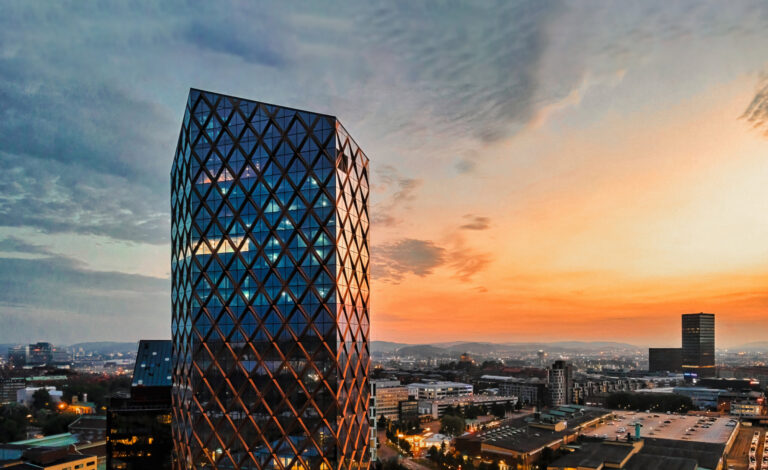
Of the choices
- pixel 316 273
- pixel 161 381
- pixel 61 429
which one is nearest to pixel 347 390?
pixel 316 273

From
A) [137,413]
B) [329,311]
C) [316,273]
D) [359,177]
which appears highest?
[359,177]

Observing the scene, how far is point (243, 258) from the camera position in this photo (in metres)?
77.1

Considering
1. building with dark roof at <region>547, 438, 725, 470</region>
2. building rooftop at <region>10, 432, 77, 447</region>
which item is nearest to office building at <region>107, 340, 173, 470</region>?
building rooftop at <region>10, 432, 77, 447</region>

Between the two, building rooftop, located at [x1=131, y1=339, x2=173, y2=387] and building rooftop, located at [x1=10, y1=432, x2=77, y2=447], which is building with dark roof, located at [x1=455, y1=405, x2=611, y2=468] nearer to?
building rooftop, located at [x1=131, y1=339, x2=173, y2=387]

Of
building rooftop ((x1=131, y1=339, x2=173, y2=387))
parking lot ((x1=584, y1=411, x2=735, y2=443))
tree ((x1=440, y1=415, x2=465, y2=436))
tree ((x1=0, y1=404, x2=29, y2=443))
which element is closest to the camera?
building rooftop ((x1=131, y1=339, x2=173, y2=387))

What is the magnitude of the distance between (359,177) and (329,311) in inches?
896

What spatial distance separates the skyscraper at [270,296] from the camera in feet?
239

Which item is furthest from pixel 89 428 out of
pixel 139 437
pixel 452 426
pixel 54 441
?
pixel 452 426

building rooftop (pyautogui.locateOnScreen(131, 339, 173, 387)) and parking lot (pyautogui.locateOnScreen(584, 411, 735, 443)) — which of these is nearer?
building rooftop (pyautogui.locateOnScreen(131, 339, 173, 387))

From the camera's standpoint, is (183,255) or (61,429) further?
(61,429)

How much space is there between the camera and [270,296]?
7556 cm

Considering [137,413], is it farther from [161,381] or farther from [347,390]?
[347,390]

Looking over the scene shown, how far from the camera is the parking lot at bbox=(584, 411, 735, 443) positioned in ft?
498

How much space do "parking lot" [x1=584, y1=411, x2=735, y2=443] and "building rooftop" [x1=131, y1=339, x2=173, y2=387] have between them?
374 ft
